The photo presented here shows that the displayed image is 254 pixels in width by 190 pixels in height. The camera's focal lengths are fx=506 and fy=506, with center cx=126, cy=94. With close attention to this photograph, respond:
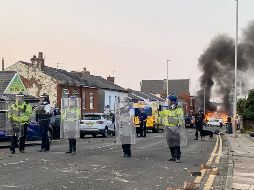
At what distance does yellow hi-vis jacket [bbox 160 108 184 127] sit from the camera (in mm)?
14711

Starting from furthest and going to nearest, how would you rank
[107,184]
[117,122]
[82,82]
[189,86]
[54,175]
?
[189,86] → [82,82] → [117,122] → [54,175] → [107,184]

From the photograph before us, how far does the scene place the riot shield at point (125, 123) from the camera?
51.7 ft

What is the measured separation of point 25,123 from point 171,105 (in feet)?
18.5

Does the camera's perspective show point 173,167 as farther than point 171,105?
No

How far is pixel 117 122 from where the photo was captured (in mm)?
15906

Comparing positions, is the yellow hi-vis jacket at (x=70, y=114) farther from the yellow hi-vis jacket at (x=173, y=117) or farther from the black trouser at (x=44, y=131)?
the yellow hi-vis jacket at (x=173, y=117)

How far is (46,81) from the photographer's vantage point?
52.6 metres

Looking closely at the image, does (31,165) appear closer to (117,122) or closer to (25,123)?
(117,122)

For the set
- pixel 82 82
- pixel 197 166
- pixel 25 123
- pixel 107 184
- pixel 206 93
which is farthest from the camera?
pixel 206 93

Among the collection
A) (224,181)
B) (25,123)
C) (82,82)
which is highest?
(82,82)

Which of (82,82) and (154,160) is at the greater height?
(82,82)

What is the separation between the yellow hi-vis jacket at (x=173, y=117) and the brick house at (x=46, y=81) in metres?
37.3

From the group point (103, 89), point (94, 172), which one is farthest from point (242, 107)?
point (94, 172)

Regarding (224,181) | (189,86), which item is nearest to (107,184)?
(224,181)
